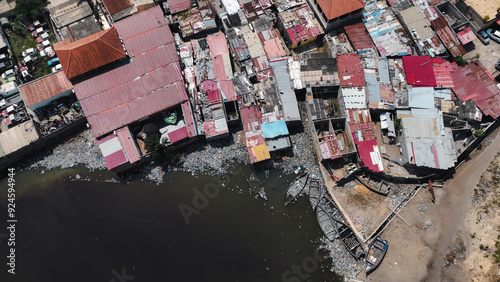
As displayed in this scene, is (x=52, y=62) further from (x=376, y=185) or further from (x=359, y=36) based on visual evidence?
(x=376, y=185)

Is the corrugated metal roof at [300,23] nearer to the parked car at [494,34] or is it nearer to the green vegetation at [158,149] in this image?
the green vegetation at [158,149]

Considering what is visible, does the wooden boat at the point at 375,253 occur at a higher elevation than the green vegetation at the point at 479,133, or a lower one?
lower

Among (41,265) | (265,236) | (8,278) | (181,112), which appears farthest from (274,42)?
(8,278)

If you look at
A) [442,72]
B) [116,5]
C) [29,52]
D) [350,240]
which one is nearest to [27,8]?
[29,52]

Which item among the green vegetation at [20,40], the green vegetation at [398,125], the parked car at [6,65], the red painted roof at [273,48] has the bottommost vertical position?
the green vegetation at [398,125]

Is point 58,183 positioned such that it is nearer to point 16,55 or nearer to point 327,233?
point 16,55

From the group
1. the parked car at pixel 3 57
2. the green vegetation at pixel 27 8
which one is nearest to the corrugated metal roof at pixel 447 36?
the green vegetation at pixel 27 8
